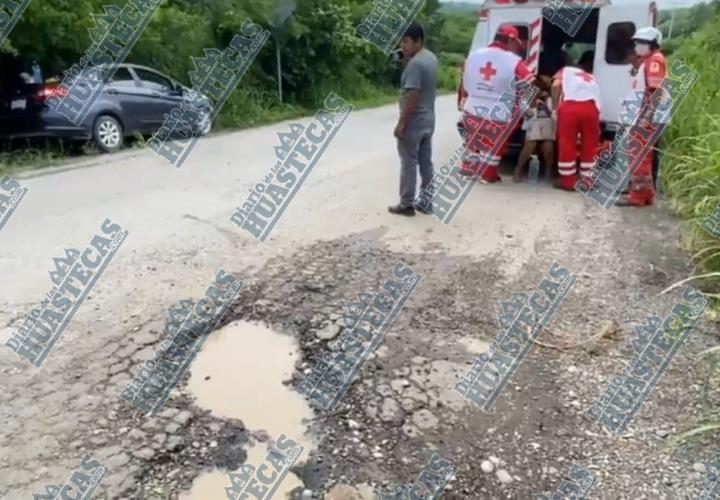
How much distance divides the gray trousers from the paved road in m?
0.27

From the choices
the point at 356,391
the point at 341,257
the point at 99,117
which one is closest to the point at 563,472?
the point at 356,391

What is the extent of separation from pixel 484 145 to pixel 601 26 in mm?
1798

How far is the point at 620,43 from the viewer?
7301mm

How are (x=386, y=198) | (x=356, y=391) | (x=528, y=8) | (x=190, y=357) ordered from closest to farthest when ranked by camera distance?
(x=356, y=391)
(x=190, y=357)
(x=386, y=198)
(x=528, y=8)

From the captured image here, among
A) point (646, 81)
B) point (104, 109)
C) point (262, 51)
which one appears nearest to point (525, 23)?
point (646, 81)

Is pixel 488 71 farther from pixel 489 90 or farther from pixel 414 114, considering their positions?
pixel 414 114

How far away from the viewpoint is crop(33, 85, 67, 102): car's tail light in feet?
29.8

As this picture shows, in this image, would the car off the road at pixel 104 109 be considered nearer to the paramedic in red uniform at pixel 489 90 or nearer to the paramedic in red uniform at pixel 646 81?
the paramedic in red uniform at pixel 489 90

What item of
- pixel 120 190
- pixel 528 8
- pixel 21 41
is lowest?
pixel 120 190

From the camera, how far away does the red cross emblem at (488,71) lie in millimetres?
6887

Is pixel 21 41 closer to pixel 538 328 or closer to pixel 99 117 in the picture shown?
pixel 99 117

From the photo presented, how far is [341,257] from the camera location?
499 centimetres

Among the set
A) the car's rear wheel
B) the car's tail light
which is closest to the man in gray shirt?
the car's rear wheel

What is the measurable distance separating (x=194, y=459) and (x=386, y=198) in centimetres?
442
